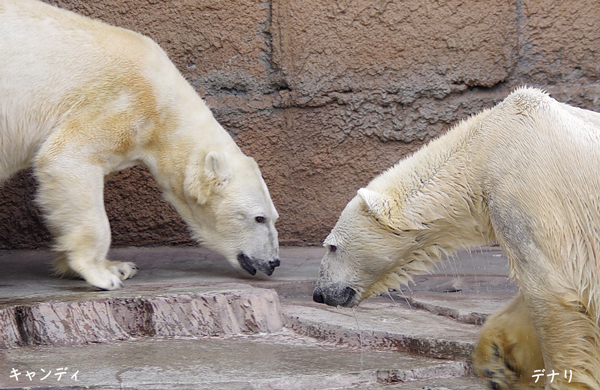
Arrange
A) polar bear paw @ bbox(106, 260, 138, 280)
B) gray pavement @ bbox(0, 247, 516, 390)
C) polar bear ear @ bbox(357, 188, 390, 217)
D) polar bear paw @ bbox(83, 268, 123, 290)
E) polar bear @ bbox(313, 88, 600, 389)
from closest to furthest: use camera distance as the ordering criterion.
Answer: polar bear @ bbox(313, 88, 600, 389) → gray pavement @ bbox(0, 247, 516, 390) → polar bear ear @ bbox(357, 188, 390, 217) → polar bear paw @ bbox(83, 268, 123, 290) → polar bear paw @ bbox(106, 260, 138, 280)

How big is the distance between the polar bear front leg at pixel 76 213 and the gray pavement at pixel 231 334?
10 centimetres

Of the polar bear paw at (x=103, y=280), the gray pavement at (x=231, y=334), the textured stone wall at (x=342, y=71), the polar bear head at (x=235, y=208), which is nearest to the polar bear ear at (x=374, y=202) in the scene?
the gray pavement at (x=231, y=334)

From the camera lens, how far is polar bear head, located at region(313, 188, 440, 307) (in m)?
2.58

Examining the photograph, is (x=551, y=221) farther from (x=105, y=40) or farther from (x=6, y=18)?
(x=6, y=18)

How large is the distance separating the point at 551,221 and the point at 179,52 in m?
2.89

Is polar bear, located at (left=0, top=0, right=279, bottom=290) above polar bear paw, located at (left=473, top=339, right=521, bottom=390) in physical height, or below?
above

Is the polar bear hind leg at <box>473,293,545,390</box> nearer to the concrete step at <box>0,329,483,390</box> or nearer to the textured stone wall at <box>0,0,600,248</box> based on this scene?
the concrete step at <box>0,329,483,390</box>

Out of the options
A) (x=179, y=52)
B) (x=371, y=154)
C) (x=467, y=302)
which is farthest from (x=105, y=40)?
(x=467, y=302)

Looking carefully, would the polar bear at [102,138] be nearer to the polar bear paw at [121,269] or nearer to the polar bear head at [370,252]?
the polar bear paw at [121,269]

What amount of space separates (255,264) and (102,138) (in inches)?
39.0

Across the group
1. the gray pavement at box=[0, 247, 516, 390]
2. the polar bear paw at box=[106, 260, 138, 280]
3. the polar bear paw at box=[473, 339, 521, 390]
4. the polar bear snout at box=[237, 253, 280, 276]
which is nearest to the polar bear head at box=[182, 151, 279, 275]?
the polar bear snout at box=[237, 253, 280, 276]

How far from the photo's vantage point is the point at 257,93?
452cm

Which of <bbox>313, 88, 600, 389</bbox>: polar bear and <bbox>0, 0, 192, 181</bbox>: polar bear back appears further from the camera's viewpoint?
<bbox>0, 0, 192, 181</bbox>: polar bear back

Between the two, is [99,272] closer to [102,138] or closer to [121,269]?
[121,269]
